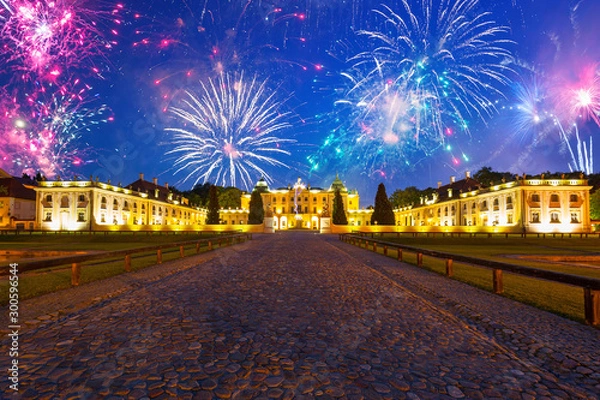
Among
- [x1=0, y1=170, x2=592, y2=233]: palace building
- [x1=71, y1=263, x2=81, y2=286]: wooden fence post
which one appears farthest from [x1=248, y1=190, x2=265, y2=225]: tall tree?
[x1=71, y1=263, x2=81, y2=286]: wooden fence post

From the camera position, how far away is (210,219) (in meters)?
66.5

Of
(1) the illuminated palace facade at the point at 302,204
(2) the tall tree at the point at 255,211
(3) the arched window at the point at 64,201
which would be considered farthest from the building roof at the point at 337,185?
(3) the arched window at the point at 64,201

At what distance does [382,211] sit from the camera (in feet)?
194

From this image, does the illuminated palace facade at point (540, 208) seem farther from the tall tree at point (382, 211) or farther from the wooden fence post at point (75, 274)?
the wooden fence post at point (75, 274)

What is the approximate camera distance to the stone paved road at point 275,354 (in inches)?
133

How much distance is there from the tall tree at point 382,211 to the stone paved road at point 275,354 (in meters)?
52.7

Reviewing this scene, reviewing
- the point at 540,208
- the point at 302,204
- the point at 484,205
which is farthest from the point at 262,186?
the point at 540,208

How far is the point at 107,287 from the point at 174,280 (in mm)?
1809

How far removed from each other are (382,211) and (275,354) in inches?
2240

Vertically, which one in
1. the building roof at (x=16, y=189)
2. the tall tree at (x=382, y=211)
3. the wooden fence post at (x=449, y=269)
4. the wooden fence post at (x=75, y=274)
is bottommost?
the wooden fence post at (x=449, y=269)

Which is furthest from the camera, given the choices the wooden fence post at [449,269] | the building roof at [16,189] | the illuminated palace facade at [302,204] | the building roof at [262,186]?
the building roof at [262,186]

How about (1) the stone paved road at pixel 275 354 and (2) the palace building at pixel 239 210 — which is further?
(2) the palace building at pixel 239 210

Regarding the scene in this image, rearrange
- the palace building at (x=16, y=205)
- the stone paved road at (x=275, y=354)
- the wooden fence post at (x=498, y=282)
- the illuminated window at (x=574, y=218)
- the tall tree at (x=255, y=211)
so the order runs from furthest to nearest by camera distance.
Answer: the tall tree at (x=255, y=211), the palace building at (x=16, y=205), the illuminated window at (x=574, y=218), the wooden fence post at (x=498, y=282), the stone paved road at (x=275, y=354)

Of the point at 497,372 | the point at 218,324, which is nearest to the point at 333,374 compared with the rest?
the point at 497,372
